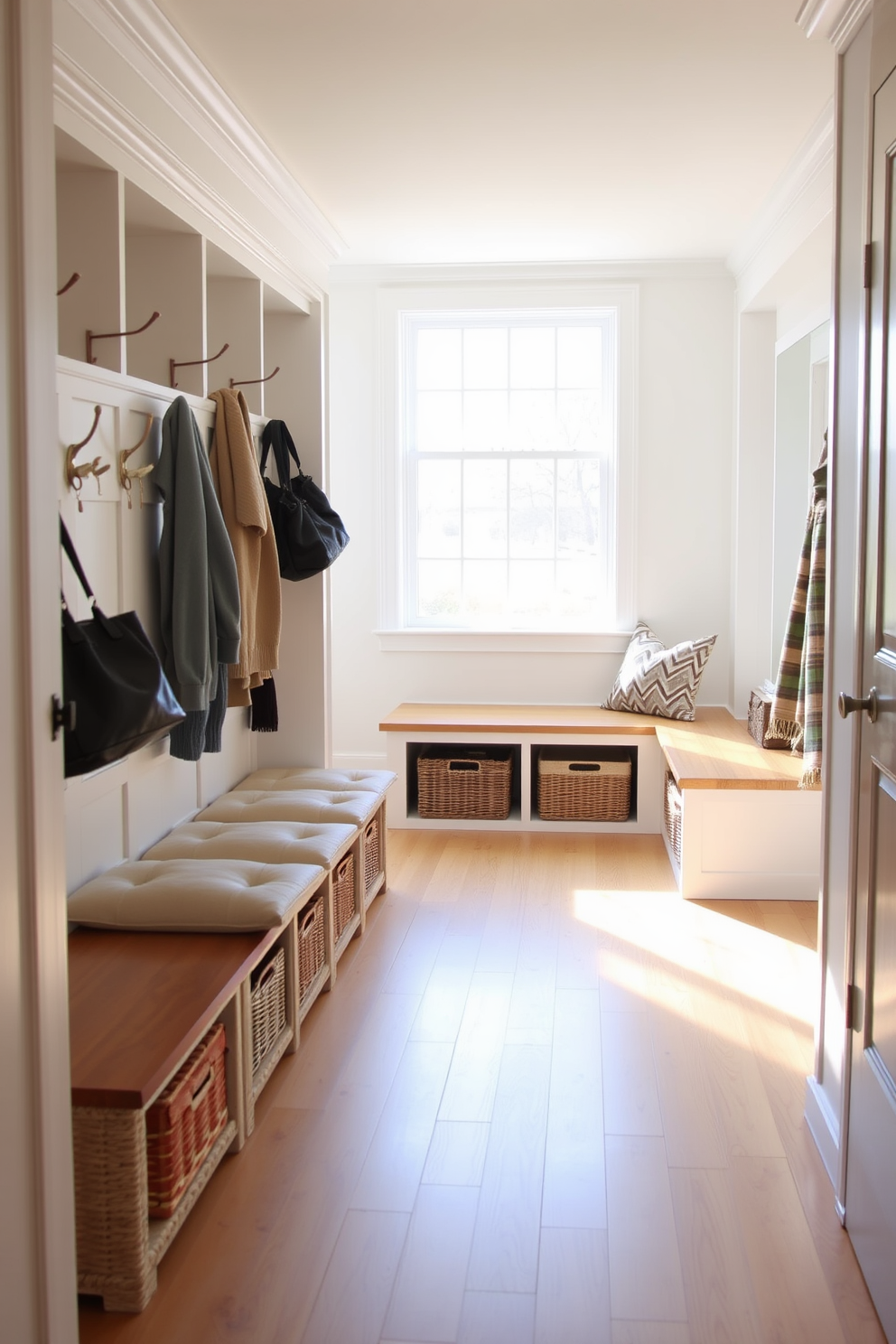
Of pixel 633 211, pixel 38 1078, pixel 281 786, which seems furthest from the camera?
pixel 633 211

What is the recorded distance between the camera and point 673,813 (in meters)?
4.75

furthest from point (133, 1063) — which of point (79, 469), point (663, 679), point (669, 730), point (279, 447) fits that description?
point (663, 679)

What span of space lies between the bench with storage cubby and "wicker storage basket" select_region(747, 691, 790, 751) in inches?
1.8

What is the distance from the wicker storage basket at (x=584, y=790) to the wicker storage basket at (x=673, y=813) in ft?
0.70

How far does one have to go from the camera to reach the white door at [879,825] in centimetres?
195

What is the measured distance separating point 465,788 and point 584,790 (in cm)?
54

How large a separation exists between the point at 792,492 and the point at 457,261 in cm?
194

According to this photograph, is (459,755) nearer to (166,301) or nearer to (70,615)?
(166,301)

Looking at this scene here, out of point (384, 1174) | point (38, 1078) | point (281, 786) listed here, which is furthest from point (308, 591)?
point (38, 1078)

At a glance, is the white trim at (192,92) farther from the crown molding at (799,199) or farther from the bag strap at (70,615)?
the crown molding at (799,199)

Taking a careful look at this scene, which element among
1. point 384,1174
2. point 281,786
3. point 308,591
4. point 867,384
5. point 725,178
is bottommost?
point 384,1174

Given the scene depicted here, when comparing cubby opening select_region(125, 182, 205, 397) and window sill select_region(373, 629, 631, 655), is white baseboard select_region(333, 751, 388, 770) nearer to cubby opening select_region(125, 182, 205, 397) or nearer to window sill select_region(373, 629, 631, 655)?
window sill select_region(373, 629, 631, 655)

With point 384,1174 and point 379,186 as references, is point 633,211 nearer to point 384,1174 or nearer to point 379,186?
point 379,186

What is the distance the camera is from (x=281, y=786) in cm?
405
